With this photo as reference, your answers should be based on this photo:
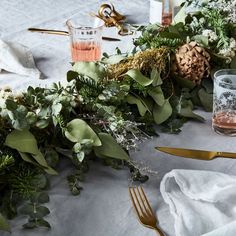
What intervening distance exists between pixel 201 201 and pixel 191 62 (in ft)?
1.15

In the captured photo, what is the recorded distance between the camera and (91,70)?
103 cm

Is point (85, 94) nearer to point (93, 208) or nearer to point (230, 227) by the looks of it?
point (93, 208)

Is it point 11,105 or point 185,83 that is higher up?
point 11,105

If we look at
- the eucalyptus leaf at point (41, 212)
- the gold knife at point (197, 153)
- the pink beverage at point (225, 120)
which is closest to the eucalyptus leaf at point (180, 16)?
the pink beverage at point (225, 120)

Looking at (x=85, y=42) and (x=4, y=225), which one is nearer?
(x=4, y=225)

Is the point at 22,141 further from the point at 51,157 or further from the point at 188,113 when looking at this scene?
the point at 188,113

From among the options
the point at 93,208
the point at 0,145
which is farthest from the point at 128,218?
the point at 0,145

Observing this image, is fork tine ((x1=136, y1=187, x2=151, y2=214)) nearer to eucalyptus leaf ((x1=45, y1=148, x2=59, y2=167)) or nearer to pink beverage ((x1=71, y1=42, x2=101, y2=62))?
eucalyptus leaf ((x1=45, y1=148, x2=59, y2=167))

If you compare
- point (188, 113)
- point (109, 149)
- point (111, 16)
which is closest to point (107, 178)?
point (109, 149)

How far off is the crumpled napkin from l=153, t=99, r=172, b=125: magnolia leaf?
315 millimetres

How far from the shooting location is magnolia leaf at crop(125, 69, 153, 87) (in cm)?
105

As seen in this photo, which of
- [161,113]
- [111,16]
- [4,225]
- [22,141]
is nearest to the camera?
[4,225]

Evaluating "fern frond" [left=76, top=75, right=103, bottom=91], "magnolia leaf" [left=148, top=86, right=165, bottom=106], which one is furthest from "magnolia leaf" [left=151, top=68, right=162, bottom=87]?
"fern frond" [left=76, top=75, right=103, bottom=91]

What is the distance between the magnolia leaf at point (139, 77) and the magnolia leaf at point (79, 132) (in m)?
0.18
